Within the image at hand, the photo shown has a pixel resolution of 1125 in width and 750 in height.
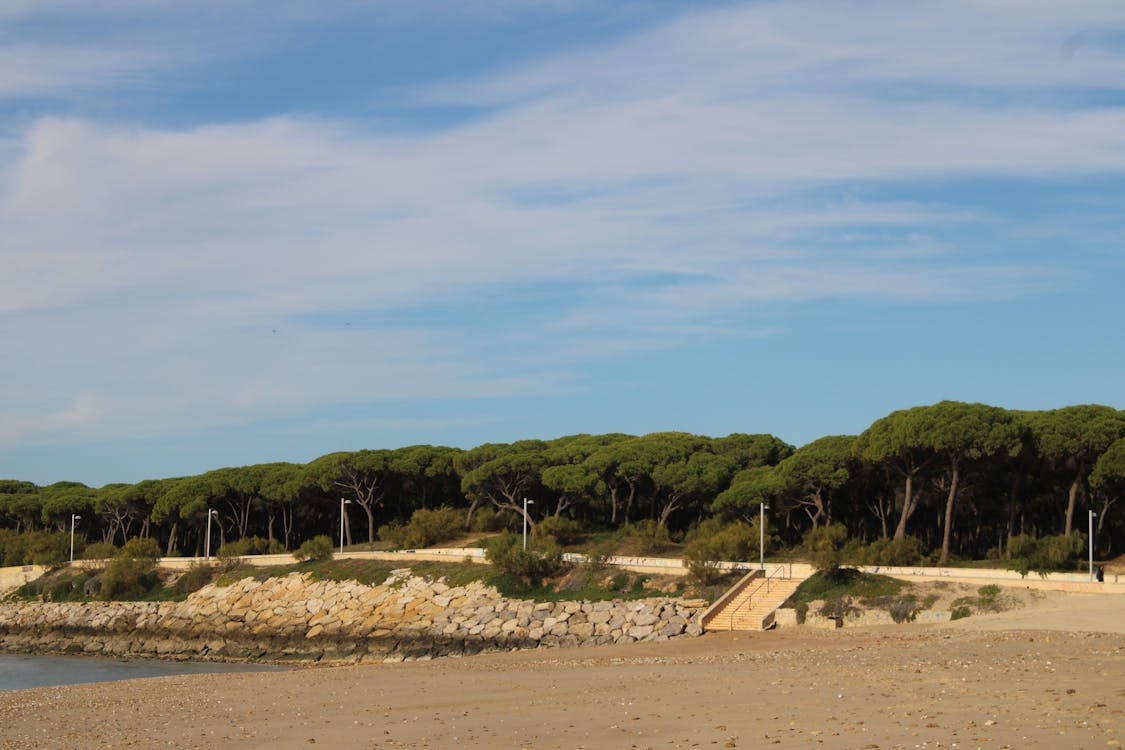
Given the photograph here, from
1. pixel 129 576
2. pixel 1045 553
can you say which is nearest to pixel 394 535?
pixel 129 576

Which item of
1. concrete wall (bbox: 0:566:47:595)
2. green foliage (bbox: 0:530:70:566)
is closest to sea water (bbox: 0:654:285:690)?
concrete wall (bbox: 0:566:47:595)

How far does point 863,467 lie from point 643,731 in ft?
157

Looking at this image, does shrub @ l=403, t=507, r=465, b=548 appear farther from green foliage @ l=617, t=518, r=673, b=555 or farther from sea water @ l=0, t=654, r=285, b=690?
sea water @ l=0, t=654, r=285, b=690

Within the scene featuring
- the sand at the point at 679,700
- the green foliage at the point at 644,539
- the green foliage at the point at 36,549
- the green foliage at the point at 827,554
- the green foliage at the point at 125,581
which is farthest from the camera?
the green foliage at the point at 36,549

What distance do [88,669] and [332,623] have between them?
466 inches

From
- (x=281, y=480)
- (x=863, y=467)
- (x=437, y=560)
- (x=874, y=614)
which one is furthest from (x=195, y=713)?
(x=281, y=480)

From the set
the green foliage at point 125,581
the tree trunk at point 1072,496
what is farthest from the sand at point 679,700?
the green foliage at point 125,581

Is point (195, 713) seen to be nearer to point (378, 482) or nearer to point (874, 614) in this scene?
point (874, 614)

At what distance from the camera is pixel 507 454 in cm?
8219

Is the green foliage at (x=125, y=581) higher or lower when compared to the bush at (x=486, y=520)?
lower

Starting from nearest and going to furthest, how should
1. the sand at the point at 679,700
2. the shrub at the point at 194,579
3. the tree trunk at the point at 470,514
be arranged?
the sand at the point at 679,700 < the shrub at the point at 194,579 < the tree trunk at the point at 470,514

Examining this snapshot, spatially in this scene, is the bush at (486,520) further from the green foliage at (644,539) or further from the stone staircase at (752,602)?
the stone staircase at (752,602)

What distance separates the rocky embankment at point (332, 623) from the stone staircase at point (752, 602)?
1.15 metres

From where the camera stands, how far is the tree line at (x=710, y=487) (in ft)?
191
